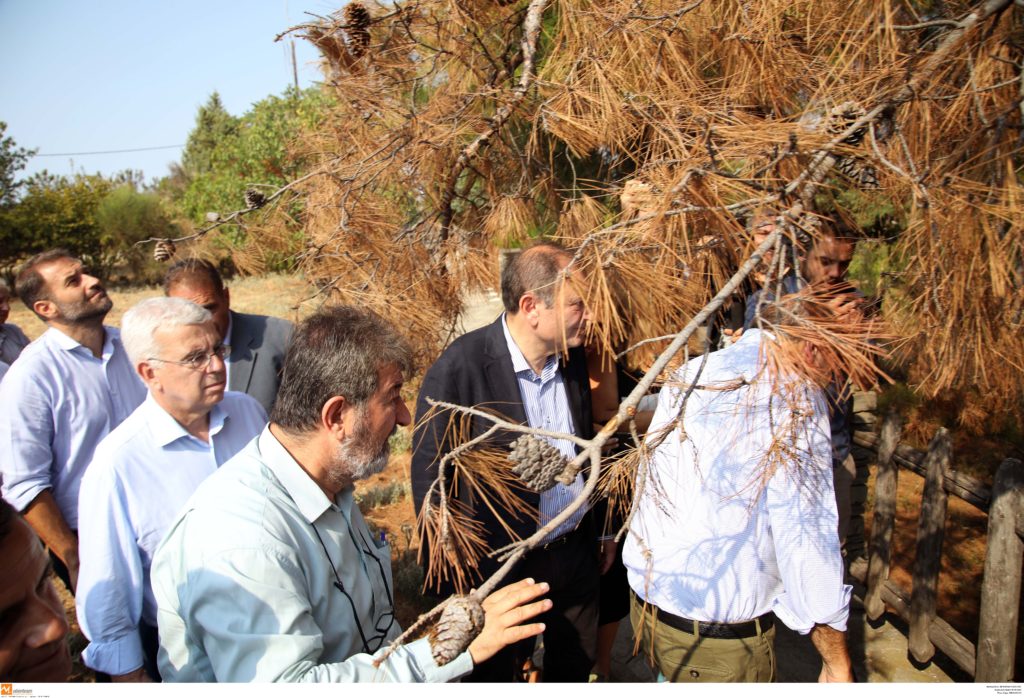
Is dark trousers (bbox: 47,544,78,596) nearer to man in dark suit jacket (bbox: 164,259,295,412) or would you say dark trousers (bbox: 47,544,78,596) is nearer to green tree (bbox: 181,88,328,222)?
man in dark suit jacket (bbox: 164,259,295,412)

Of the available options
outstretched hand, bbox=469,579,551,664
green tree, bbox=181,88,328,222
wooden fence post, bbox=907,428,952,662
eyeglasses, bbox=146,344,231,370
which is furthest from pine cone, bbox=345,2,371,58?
green tree, bbox=181,88,328,222

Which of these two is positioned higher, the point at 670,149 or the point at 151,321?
the point at 670,149

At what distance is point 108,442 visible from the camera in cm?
184

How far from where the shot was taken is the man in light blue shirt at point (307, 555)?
3.79 feet

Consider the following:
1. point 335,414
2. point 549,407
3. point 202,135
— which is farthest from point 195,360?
point 202,135

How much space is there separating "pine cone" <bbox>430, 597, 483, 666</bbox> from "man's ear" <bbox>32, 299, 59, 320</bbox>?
2.34 metres

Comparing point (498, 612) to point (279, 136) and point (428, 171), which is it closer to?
point (428, 171)

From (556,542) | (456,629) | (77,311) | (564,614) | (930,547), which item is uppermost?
(77,311)

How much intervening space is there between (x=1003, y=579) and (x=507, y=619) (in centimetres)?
232

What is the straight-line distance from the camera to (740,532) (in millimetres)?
1572

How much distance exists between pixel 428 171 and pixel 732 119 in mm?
1344

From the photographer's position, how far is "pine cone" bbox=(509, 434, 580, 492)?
1.24m

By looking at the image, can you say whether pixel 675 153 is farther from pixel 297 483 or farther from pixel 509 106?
pixel 297 483
